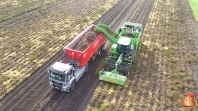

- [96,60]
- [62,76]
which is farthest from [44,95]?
[96,60]

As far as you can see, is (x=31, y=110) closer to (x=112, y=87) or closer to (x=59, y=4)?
(x=112, y=87)

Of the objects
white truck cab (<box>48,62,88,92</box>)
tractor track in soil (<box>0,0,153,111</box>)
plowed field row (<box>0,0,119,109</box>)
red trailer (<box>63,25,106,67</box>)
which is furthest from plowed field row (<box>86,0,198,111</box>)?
plowed field row (<box>0,0,119,109</box>)

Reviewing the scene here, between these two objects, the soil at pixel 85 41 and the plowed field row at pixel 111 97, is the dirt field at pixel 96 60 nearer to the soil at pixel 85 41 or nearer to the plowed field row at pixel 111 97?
the plowed field row at pixel 111 97

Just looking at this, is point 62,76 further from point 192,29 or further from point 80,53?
point 192,29

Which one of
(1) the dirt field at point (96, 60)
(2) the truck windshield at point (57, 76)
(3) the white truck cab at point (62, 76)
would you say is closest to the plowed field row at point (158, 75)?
(1) the dirt field at point (96, 60)

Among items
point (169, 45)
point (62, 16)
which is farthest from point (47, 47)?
point (169, 45)
